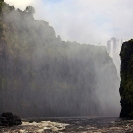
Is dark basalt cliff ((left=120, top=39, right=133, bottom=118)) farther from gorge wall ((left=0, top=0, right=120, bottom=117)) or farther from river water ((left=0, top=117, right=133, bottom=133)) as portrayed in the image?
gorge wall ((left=0, top=0, right=120, bottom=117))

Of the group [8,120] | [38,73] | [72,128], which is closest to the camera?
[72,128]

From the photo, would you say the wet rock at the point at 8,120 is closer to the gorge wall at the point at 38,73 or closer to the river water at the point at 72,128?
the river water at the point at 72,128

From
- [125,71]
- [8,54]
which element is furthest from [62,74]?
[125,71]

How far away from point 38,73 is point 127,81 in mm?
73596

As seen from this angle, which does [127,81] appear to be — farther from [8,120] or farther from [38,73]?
[38,73]

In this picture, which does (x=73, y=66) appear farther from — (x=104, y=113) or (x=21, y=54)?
(x=21, y=54)

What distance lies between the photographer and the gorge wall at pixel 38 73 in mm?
137250

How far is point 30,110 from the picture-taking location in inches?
5635

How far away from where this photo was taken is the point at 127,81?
100312mm

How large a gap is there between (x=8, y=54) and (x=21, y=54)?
14080mm

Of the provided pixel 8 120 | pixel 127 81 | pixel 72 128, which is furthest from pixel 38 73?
pixel 72 128

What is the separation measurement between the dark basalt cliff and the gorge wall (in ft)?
191

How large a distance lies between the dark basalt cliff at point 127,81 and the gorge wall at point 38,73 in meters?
58.1

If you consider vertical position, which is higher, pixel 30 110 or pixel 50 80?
pixel 50 80
